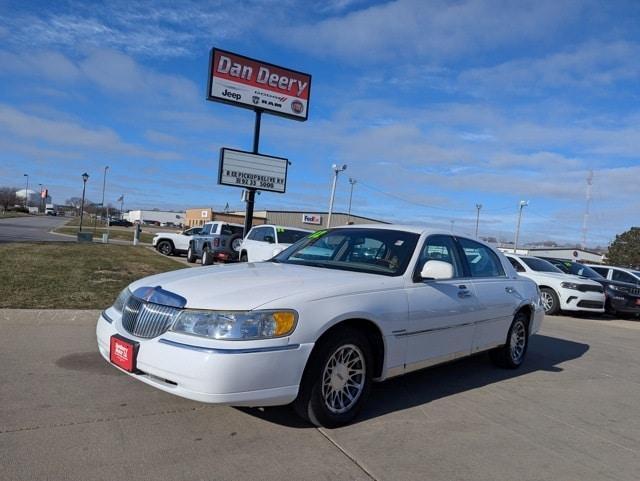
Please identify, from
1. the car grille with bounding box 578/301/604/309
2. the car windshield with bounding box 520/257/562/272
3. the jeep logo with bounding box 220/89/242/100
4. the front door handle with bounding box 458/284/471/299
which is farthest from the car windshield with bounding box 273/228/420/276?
the jeep logo with bounding box 220/89/242/100

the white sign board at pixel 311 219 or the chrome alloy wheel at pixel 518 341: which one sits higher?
→ the white sign board at pixel 311 219

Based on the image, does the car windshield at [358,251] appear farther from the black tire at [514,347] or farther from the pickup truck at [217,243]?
the pickup truck at [217,243]

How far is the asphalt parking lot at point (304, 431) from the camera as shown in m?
3.30

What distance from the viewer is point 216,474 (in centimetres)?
317

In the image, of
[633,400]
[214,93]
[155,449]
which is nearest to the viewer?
[155,449]

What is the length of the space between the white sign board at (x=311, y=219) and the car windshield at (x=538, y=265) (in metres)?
57.5

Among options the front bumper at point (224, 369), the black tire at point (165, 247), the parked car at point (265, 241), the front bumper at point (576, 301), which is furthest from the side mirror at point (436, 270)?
the black tire at point (165, 247)

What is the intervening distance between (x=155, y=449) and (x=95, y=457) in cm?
36

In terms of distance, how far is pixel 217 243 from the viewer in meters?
19.7

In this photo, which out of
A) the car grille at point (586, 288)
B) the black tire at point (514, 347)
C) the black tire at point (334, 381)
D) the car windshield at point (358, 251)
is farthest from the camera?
the car grille at point (586, 288)

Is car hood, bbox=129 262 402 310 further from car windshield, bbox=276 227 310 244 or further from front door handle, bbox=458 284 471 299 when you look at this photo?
car windshield, bbox=276 227 310 244

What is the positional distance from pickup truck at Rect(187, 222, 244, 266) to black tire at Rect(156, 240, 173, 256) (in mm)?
4500

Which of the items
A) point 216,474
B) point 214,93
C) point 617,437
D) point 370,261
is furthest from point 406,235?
point 214,93

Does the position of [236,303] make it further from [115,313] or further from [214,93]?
[214,93]
